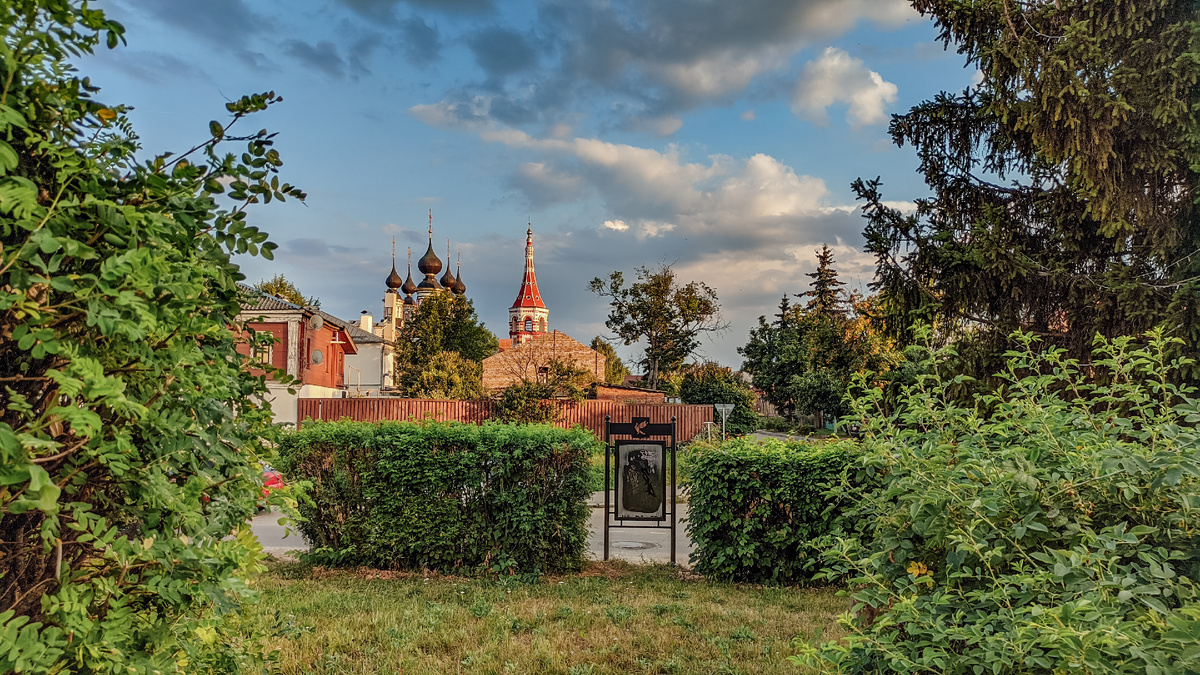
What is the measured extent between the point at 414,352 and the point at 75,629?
1904 inches

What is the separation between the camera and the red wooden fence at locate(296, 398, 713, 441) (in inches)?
1179

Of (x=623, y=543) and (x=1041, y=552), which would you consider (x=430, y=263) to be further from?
(x=1041, y=552)

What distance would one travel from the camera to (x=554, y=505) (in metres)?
8.11

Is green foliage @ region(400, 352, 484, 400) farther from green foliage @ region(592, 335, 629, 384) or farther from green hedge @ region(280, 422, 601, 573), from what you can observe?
green foliage @ region(592, 335, 629, 384)

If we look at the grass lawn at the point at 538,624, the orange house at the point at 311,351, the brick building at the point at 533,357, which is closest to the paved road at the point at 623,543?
the grass lawn at the point at 538,624

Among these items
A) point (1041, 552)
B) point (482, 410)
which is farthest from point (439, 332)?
point (1041, 552)

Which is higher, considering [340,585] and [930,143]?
[930,143]

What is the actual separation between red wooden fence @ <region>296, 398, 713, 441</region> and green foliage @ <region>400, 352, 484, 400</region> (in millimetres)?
2312

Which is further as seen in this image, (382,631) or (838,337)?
(838,337)

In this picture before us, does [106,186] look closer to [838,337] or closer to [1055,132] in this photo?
[1055,132]

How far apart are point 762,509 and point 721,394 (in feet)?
103

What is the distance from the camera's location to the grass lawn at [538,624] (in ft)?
16.6

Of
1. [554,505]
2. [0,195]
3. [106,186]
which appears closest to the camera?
[0,195]

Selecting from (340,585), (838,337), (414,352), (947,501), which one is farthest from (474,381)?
(947,501)
